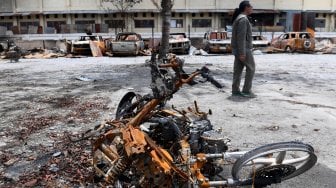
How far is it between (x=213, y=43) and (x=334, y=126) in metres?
19.3

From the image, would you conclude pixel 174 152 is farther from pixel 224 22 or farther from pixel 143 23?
pixel 224 22

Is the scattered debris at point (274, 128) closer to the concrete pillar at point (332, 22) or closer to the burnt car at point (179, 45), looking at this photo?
the burnt car at point (179, 45)

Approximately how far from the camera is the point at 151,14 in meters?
48.5

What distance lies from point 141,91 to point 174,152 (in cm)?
623

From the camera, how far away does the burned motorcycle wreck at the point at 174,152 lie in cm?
338

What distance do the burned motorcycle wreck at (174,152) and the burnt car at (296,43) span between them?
75.0 feet

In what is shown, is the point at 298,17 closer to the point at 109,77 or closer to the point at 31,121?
the point at 109,77

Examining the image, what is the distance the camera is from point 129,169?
3.69 metres

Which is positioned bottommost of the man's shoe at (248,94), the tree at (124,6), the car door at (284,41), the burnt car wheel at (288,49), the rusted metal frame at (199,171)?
the man's shoe at (248,94)

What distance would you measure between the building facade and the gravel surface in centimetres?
3608

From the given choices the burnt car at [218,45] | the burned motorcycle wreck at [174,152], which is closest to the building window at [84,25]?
the burnt car at [218,45]

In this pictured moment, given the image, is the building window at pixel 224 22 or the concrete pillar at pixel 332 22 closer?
the building window at pixel 224 22

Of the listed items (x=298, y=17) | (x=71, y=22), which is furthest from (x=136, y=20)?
(x=298, y=17)

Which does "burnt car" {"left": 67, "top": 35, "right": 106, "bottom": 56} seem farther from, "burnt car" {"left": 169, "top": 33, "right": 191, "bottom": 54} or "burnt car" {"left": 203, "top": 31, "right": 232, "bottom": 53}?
"burnt car" {"left": 203, "top": 31, "right": 232, "bottom": 53}
